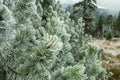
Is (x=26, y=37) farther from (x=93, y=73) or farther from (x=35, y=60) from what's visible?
(x=93, y=73)

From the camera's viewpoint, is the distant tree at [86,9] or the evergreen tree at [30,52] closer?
the evergreen tree at [30,52]

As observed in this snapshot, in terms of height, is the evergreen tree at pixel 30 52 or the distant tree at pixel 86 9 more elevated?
the evergreen tree at pixel 30 52

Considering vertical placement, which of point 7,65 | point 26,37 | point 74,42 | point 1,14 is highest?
point 1,14

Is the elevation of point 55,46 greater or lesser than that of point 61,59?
greater

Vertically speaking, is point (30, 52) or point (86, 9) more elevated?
point (30, 52)

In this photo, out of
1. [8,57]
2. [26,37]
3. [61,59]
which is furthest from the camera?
[61,59]

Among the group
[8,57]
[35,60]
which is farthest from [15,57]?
[35,60]

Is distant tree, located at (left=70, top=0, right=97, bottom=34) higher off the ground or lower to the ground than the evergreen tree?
lower

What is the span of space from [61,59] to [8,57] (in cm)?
92

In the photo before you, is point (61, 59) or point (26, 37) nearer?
point (26, 37)

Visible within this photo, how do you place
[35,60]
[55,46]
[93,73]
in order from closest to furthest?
[55,46]
[35,60]
[93,73]

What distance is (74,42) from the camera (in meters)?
7.15

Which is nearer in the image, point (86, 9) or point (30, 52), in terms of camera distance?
point (30, 52)

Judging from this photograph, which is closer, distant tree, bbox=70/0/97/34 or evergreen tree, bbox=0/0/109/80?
evergreen tree, bbox=0/0/109/80
